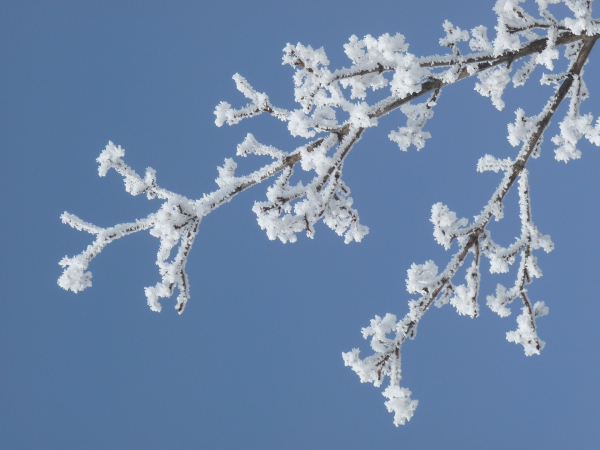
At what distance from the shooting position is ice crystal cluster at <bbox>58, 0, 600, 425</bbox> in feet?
11.1

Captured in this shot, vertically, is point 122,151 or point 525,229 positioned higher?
point 122,151

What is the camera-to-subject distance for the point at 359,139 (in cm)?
348

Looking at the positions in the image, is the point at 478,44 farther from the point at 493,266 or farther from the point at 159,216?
the point at 159,216

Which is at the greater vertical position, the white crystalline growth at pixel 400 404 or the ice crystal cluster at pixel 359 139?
the ice crystal cluster at pixel 359 139

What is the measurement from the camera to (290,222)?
3.54 m

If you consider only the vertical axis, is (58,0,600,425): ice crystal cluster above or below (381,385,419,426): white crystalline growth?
above

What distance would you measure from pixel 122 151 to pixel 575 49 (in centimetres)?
479

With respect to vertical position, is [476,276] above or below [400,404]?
above

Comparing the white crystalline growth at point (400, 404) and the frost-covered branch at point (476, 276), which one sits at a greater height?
the frost-covered branch at point (476, 276)

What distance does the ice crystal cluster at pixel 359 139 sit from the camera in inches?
133

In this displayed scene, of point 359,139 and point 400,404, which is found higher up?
point 359,139

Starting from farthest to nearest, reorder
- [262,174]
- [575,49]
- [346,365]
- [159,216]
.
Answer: [575,49] → [346,365] → [262,174] → [159,216]

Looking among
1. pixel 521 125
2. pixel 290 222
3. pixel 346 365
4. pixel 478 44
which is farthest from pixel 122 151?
pixel 521 125

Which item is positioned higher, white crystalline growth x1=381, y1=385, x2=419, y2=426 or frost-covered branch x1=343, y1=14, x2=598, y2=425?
frost-covered branch x1=343, y1=14, x2=598, y2=425
